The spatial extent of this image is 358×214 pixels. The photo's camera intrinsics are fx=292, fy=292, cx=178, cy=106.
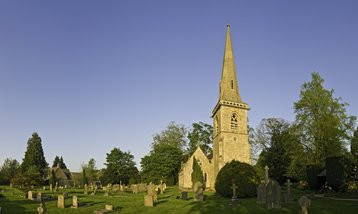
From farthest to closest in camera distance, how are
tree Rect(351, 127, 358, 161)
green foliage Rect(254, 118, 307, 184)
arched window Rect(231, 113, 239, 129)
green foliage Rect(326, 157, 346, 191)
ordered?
1. green foliage Rect(254, 118, 307, 184)
2. arched window Rect(231, 113, 239, 129)
3. tree Rect(351, 127, 358, 161)
4. green foliage Rect(326, 157, 346, 191)

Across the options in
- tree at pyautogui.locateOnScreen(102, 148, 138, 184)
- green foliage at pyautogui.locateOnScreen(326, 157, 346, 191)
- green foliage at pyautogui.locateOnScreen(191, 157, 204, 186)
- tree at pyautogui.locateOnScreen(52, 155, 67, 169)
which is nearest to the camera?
green foliage at pyautogui.locateOnScreen(326, 157, 346, 191)

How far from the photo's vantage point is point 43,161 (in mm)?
69500

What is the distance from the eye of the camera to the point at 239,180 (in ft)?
83.4

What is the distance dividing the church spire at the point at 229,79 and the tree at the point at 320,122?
8.10 m

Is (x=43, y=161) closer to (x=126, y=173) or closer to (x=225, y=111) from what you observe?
(x=126, y=173)

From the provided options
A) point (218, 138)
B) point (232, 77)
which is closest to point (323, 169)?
point (218, 138)

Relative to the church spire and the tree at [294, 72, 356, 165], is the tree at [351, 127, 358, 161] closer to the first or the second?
the tree at [294, 72, 356, 165]

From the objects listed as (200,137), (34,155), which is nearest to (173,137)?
(200,137)

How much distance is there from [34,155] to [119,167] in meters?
19.4

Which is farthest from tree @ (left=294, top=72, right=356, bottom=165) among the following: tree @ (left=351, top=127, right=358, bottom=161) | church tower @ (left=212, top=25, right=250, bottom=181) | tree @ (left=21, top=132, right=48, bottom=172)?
tree @ (left=21, top=132, right=48, bottom=172)

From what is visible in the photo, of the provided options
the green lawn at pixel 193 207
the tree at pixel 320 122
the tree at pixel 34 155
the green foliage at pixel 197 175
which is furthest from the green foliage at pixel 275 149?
the tree at pixel 34 155

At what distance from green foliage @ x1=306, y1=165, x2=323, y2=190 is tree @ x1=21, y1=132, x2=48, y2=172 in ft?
183

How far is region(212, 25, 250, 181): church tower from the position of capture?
3697cm

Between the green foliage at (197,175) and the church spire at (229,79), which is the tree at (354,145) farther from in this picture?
the green foliage at (197,175)
